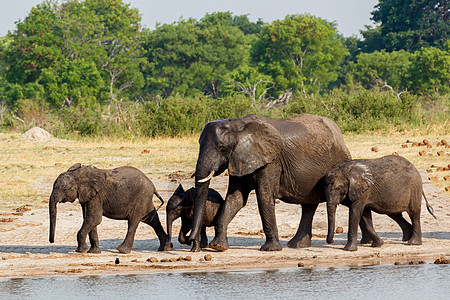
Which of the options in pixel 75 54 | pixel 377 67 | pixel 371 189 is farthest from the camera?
pixel 377 67

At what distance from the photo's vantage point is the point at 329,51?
57.3 metres

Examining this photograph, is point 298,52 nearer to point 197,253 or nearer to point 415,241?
point 415,241

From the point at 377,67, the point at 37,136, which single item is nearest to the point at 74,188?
the point at 37,136

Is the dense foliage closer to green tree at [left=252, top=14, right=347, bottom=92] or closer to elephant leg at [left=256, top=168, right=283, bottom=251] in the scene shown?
green tree at [left=252, top=14, right=347, bottom=92]

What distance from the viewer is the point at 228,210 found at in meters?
9.75

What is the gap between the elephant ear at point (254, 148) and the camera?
9508mm

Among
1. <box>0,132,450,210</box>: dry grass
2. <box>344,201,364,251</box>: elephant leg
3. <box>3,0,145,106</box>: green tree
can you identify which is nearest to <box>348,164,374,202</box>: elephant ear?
<box>344,201,364,251</box>: elephant leg

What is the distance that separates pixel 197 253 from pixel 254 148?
154 cm

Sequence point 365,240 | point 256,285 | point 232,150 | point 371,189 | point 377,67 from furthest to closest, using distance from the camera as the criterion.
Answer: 1. point 377,67
2. point 365,240
3. point 371,189
4. point 232,150
5. point 256,285

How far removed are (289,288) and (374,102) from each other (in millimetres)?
19259

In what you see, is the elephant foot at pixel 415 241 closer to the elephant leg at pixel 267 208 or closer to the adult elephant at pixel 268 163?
the adult elephant at pixel 268 163

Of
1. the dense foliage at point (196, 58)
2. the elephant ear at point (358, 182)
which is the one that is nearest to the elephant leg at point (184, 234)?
the elephant ear at point (358, 182)

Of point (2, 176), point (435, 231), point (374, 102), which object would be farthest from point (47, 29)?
point (435, 231)

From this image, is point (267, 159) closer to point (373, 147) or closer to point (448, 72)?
point (373, 147)
